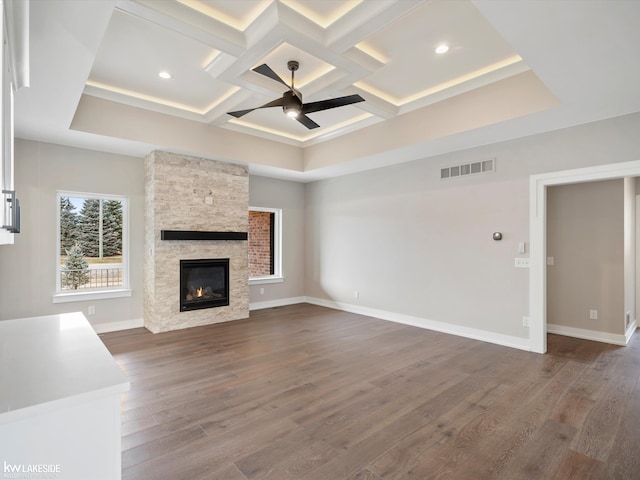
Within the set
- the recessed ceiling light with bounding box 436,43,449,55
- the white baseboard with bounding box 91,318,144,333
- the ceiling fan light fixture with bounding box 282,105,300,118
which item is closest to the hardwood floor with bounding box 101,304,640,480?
the white baseboard with bounding box 91,318,144,333

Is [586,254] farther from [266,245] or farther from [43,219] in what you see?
[43,219]

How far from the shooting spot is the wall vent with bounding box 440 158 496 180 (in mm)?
4793

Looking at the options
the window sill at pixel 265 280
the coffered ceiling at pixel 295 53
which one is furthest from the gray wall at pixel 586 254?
the window sill at pixel 265 280

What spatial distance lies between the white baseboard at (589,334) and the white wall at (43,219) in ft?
22.5

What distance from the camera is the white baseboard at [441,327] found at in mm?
4540

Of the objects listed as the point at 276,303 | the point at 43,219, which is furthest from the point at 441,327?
the point at 43,219

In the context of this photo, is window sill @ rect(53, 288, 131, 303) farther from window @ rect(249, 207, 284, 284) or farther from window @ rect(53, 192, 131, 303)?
window @ rect(249, 207, 284, 284)

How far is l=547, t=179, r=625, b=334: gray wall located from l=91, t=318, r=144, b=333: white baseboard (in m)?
6.67

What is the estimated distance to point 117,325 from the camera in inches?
209

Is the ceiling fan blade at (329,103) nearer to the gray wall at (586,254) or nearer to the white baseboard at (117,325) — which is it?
the gray wall at (586,254)

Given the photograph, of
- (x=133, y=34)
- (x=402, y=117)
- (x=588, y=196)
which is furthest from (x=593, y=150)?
(x=133, y=34)

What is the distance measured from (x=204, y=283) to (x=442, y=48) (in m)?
4.84

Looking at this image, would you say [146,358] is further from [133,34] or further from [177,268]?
[133,34]

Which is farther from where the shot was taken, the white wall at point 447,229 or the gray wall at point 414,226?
the gray wall at point 414,226
